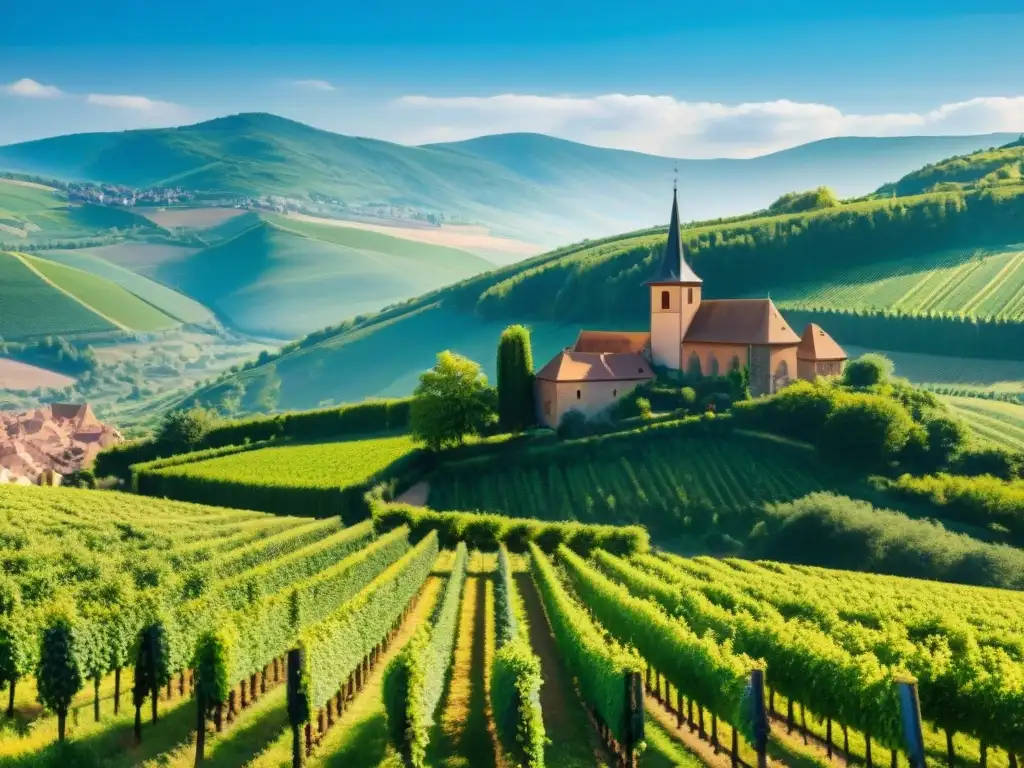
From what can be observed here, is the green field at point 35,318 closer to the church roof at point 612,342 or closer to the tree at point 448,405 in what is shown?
the church roof at point 612,342

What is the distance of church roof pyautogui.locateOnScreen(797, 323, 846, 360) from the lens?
227 feet

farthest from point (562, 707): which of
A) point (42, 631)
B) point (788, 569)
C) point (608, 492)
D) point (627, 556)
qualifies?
point (608, 492)

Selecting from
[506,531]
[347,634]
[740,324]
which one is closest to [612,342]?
[740,324]

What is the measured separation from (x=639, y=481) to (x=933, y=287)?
58.6 m

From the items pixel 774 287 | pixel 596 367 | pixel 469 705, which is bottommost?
pixel 469 705

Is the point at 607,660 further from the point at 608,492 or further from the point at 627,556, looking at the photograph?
the point at 608,492

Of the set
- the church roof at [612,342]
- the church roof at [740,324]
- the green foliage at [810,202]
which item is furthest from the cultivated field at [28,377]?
Result: the church roof at [740,324]

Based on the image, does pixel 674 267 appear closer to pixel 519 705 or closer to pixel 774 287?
pixel 774 287

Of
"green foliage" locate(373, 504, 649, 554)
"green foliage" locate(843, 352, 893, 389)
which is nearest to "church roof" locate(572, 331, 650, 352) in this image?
"green foliage" locate(843, 352, 893, 389)

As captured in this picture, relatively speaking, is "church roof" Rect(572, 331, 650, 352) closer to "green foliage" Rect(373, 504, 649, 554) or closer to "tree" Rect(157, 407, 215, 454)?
"green foliage" Rect(373, 504, 649, 554)

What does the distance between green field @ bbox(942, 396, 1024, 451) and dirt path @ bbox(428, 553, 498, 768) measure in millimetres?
40963

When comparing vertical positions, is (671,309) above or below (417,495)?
above

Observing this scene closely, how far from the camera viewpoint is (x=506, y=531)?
5003 centimetres

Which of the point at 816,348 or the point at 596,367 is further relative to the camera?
the point at 816,348
